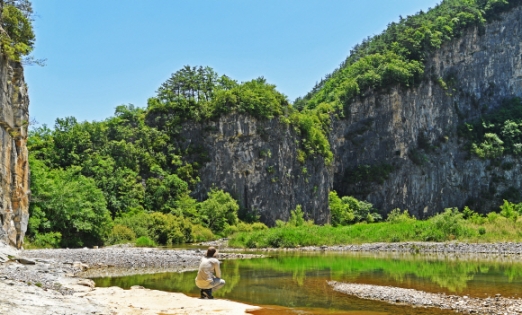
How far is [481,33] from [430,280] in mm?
114519

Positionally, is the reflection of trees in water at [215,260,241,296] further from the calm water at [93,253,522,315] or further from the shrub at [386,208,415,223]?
the shrub at [386,208,415,223]

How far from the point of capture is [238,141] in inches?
3275

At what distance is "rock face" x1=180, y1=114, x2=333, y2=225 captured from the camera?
81.1 metres

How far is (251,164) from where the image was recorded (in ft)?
271

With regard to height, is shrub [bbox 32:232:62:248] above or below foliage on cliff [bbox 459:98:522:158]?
below

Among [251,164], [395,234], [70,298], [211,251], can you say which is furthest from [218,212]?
[70,298]

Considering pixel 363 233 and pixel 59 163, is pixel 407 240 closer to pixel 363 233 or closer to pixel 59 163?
pixel 363 233

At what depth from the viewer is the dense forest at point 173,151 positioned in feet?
154

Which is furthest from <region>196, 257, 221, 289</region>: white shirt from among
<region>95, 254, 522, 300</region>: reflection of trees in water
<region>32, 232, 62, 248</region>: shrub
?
<region>32, 232, 62, 248</region>: shrub

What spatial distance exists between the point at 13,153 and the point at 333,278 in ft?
71.2

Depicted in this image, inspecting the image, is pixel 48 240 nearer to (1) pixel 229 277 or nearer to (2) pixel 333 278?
(1) pixel 229 277

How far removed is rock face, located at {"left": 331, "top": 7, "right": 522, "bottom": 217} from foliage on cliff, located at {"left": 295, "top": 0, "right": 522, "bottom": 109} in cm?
241

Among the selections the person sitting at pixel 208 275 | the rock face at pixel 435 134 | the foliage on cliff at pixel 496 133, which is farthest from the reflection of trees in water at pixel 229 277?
the foliage on cliff at pixel 496 133

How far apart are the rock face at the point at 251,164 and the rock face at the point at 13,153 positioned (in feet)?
A: 148
